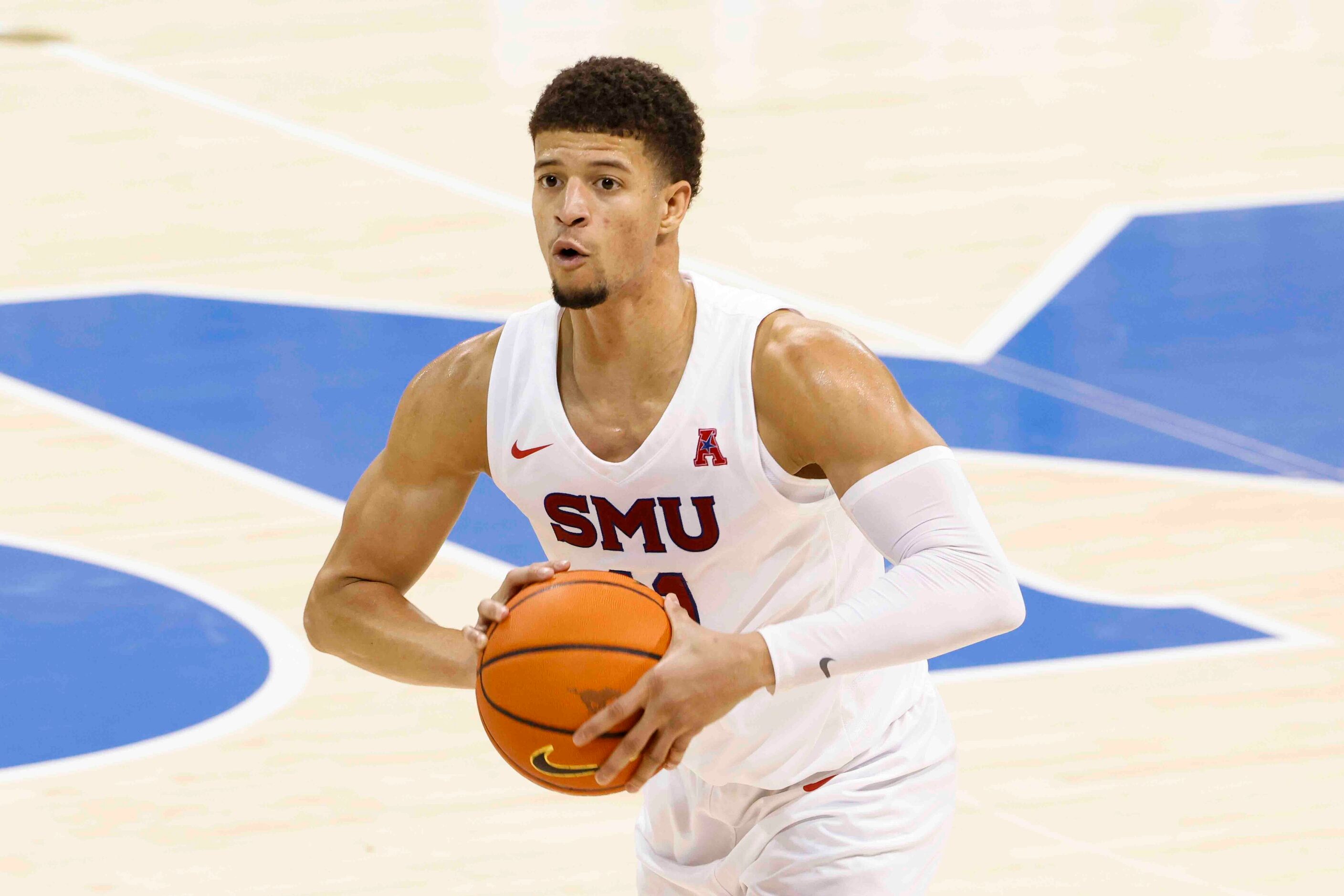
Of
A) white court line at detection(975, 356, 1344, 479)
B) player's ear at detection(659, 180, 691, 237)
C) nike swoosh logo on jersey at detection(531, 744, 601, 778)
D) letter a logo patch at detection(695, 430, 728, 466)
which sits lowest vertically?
nike swoosh logo on jersey at detection(531, 744, 601, 778)

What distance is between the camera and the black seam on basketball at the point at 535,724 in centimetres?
332

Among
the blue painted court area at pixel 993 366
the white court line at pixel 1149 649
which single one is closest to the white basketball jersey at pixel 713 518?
the white court line at pixel 1149 649

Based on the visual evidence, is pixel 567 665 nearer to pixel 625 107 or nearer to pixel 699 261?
pixel 625 107

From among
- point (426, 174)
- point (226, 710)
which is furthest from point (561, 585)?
point (426, 174)

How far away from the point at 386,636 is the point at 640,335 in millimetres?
786

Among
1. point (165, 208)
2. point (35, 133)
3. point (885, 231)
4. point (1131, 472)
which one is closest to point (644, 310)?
point (1131, 472)

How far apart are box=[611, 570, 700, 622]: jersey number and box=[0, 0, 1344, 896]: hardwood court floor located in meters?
2.09

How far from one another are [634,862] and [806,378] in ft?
8.38

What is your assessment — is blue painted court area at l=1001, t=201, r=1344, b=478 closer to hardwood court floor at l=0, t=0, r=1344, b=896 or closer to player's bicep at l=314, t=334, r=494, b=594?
hardwood court floor at l=0, t=0, r=1344, b=896

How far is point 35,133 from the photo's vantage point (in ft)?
43.0

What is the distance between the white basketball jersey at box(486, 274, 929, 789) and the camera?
372 centimetres

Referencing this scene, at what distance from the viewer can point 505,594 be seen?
3490 mm

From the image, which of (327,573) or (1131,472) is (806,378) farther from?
(1131,472)

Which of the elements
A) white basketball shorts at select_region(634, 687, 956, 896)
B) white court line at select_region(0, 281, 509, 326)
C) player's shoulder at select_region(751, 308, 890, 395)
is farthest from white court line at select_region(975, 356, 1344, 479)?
player's shoulder at select_region(751, 308, 890, 395)
